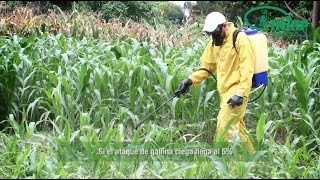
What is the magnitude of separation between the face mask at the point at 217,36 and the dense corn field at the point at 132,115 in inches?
27.2

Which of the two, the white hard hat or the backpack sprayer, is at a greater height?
the white hard hat

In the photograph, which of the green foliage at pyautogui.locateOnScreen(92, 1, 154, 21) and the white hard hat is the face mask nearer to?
the white hard hat

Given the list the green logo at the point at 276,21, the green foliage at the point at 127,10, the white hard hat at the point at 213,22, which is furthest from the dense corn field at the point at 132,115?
the green foliage at the point at 127,10

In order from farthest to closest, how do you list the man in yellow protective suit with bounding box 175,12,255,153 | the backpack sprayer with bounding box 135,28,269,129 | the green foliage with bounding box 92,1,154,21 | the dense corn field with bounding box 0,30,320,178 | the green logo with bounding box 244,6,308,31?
the green foliage with bounding box 92,1,154,21, the green logo with bounding box 244,6,308,31, the backpack sprayer with bounding box 135,28,269,129, the man in yellow protective suit with bounding box 175,12,255,153, the dense corn field with bounding box 0,30,320,178

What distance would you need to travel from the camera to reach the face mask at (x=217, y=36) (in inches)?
176

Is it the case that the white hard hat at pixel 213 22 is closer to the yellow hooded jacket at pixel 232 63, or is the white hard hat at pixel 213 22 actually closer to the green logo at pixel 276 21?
the yellow hooded jacket at pixel 232 63

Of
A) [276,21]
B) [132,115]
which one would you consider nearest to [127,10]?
[276,21]

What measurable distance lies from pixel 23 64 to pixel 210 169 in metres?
2.93

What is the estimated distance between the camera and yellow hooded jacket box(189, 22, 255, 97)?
4422 millimetres

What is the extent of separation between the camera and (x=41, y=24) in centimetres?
Result: 972

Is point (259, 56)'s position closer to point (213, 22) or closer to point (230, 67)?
point (230, 67)

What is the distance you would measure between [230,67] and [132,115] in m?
1.02

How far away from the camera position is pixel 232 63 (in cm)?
460

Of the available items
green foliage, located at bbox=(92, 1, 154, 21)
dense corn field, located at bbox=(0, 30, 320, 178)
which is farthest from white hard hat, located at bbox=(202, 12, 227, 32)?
green foliage, located at bbox=(92, 1, 154, 21)
